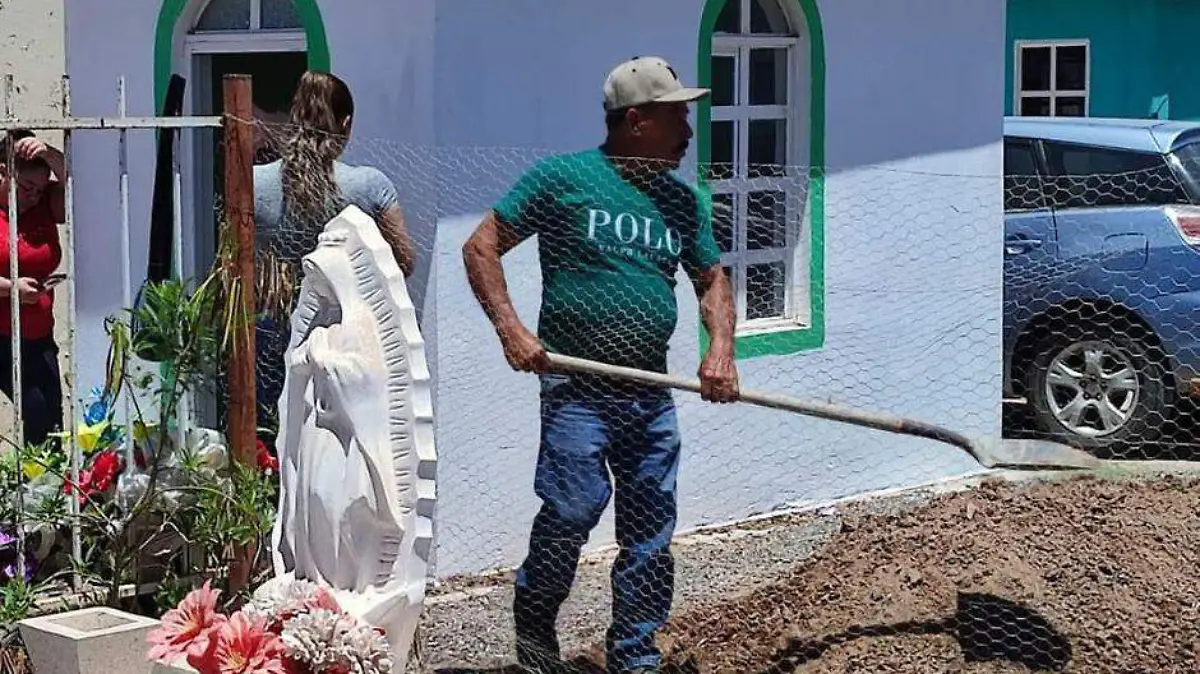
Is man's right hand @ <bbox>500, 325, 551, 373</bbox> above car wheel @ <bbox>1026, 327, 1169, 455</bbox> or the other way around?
above

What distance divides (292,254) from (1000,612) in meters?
2.32

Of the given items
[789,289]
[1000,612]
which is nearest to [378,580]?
[1000,612]

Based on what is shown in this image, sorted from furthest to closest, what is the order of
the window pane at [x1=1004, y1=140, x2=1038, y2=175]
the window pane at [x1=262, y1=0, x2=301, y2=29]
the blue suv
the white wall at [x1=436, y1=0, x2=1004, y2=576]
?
the window pane at [x1=1004, y1=140, x2=1038, y2=175], the blue suv, the window pane at [x1=262, y1=0, x2=301, y2=29], the white wall at [x1=436, y1=0, x2=1004, y2=576]

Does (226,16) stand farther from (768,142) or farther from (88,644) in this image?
(88,644)

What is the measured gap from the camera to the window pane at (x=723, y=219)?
712 cm

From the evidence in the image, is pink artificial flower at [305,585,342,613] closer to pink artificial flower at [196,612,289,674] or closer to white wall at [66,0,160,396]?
pink artificial flower at [196,612,289,674]

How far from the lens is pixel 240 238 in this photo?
16.5 feet

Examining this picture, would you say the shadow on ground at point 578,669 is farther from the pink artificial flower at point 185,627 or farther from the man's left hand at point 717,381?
the pink artificial flower at point 185,627

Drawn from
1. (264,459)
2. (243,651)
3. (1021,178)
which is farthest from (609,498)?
(1021,178)

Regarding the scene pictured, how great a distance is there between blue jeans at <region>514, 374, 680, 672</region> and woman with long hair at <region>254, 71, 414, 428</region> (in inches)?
31.3

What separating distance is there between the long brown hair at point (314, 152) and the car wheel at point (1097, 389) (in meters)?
3.72

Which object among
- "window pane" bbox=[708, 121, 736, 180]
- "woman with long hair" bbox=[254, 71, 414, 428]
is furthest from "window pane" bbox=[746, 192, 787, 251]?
"woman with long hair" bbox=[254, 71, 414, 428]

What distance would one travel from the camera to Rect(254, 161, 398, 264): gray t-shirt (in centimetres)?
552

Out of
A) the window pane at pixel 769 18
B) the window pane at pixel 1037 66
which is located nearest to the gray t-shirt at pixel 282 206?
the window pane at pixel 769 18
